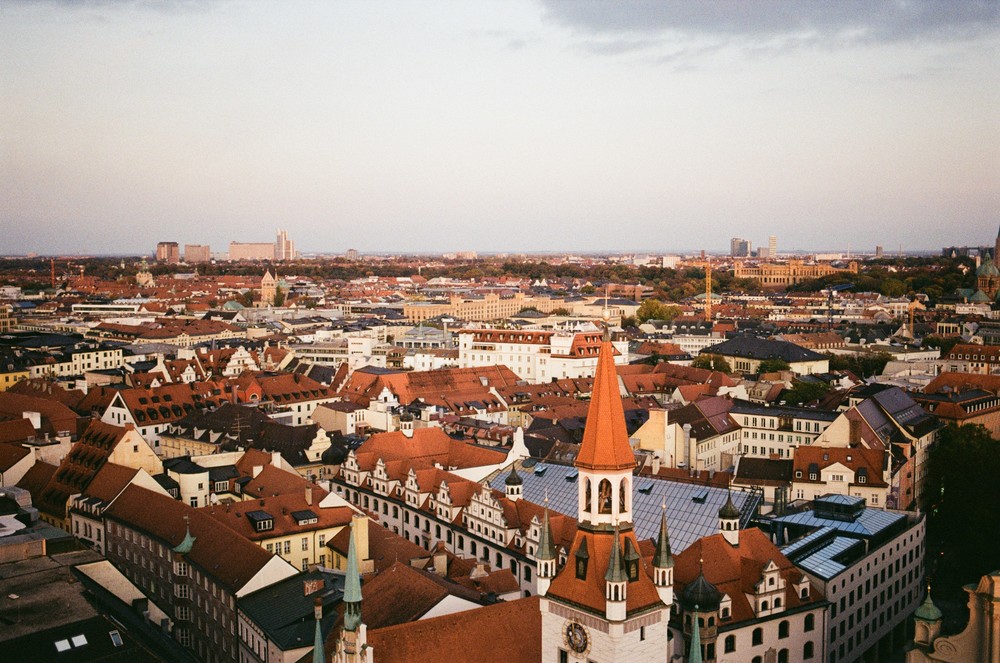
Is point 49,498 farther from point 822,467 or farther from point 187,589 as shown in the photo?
point 822,467

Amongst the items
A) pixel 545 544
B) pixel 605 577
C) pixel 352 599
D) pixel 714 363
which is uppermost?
pixel 545 544

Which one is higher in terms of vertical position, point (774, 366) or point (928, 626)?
point (928, 626)

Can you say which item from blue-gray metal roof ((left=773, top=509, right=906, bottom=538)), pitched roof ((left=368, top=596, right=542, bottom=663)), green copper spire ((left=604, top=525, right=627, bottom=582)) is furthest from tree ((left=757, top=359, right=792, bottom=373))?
green copper spire ((left=604, top=525, right=627, bottom=582))

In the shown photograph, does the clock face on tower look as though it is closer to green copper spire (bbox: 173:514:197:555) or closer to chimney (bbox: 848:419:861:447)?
green copper spire (bbox: 173:514:197:555)

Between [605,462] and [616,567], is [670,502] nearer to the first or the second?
[605,462]

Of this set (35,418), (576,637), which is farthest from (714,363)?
(576,637)

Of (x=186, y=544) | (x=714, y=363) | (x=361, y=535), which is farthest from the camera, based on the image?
(x=714, y=363)

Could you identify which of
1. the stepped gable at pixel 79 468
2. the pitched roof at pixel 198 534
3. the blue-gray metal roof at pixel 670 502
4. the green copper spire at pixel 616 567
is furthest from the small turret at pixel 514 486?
the green copper spire at pixel 616 567
